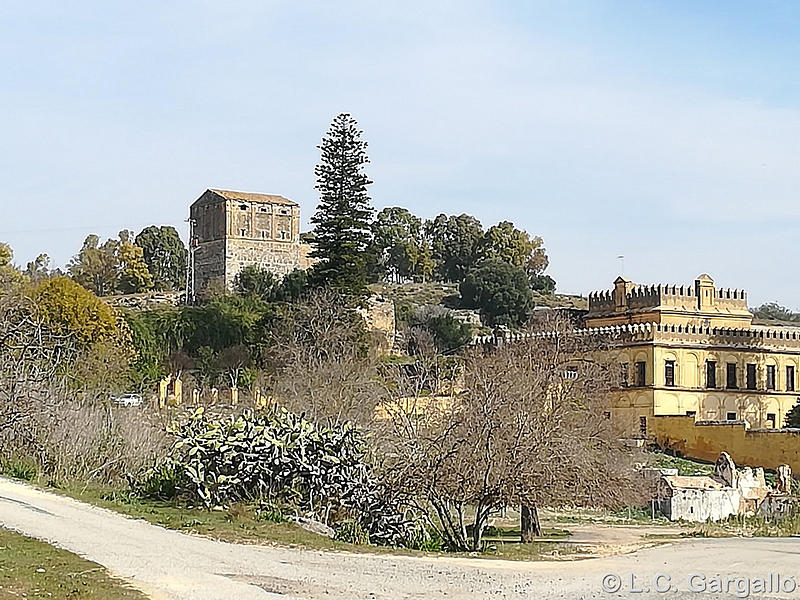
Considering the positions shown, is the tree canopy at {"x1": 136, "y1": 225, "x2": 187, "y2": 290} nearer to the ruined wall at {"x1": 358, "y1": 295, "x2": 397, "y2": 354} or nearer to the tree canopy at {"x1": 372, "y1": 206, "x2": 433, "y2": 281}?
the tree canopy at {"x1": 372, "y1": 206, "x2": 433, "y2": 281}

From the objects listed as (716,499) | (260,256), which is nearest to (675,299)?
(716,499)

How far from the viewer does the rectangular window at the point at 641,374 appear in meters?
43.5

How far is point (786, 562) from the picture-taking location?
15.3m

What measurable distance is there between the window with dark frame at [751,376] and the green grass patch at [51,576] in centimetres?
3729

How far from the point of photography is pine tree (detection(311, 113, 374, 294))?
4438cm

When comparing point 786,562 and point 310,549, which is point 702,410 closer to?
point 786,562

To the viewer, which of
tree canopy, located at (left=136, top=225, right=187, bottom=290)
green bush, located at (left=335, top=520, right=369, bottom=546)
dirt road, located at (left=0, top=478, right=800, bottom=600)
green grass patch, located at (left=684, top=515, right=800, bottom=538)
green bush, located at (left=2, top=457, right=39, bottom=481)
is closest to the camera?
dirt road, located at (left=0, top=478, right=800, bottom=600)

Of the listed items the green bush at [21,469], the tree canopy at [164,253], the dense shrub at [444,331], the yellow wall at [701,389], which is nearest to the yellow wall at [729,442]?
the yellow wall at [701,389]

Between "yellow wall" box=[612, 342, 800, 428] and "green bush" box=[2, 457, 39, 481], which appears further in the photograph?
"yellow wall" box=[612, 342, 800, 428]

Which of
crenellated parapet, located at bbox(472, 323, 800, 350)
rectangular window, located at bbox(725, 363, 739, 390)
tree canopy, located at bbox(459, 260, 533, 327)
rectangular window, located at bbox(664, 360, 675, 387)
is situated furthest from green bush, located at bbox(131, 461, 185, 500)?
tree canopy, located at bbox(459, 260, 533, 327)

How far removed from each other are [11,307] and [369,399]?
34.4ft

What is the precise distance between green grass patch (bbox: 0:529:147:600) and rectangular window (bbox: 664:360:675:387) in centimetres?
3390

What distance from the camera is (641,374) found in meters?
43.7

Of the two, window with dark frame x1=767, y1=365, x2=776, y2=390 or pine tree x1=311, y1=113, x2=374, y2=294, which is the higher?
pine tree x1=311, y1=113, x2=374, y2=294
